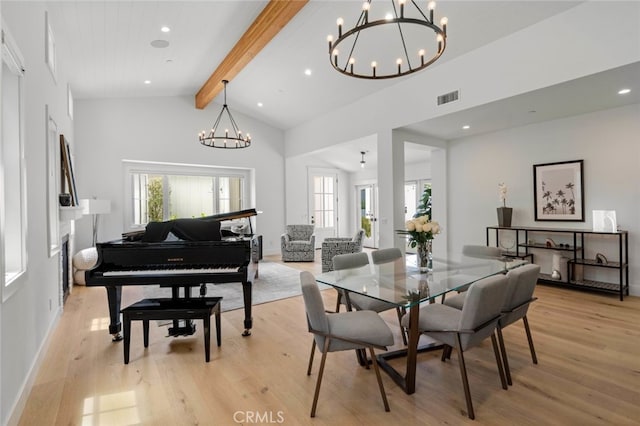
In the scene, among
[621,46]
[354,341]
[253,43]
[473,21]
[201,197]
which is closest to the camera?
[354,341]

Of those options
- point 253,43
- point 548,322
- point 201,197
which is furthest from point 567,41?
point 201,197

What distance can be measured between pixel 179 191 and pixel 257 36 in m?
4.46

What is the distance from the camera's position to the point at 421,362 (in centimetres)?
271

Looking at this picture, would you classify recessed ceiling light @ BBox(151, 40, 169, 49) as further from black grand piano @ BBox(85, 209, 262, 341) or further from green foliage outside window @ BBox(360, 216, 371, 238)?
green foliage outside window @ BBox(360, 216, 371, 238)

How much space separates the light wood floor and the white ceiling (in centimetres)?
265

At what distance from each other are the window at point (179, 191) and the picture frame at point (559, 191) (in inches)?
251

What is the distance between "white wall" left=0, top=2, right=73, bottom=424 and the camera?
80.4 inches

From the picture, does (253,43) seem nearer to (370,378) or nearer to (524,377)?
(370,378)

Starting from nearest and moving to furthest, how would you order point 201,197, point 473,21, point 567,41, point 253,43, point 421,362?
1. point 421,362
2. point 567,41
3. point 473,21
4. point 253,43
5. point 201,197

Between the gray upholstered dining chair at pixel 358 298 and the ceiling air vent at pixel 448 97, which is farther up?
the ceiling air vent at pixel 448 97

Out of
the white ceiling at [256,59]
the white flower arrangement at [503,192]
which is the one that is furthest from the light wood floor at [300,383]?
the white ceiling at [256,59]

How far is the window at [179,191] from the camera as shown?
23.4 feet

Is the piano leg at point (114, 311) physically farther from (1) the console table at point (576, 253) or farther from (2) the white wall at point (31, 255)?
(1) the console table at point (576, 253)

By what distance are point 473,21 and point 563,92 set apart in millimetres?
1361
